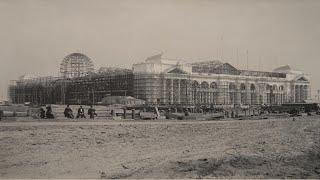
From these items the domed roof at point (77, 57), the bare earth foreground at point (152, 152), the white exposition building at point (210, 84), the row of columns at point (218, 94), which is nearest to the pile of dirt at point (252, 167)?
the bare earth foreground at point (152, 152)

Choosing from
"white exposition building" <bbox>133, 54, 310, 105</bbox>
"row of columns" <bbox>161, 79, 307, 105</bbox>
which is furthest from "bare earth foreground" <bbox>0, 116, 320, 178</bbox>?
"row of columns" <bbox>161, 79, 307, 105</bbox>

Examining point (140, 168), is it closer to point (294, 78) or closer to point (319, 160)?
point (319, 160)

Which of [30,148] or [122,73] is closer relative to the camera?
[30,148]

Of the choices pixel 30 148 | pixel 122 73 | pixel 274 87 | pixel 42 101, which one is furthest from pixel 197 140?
pixel 274 87

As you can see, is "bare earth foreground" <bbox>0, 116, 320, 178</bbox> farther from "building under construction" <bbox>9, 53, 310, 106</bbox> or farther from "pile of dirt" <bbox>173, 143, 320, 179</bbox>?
"building under construction" <bbox>9, 53, 310, 106</bbox>

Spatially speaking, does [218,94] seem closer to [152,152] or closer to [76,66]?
[76,66]

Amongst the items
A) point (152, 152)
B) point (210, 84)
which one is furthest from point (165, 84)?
point (152, 152)
